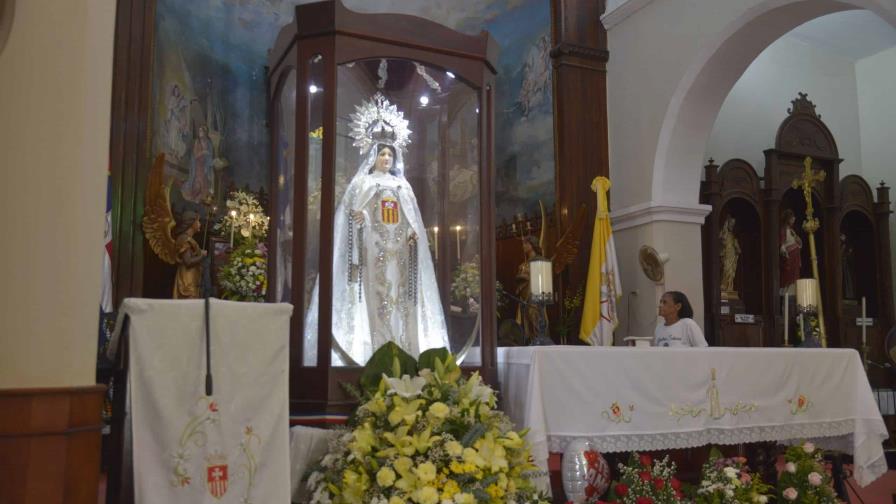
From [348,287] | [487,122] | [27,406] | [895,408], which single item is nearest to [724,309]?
[895,408]

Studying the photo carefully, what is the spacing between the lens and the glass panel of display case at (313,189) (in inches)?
194

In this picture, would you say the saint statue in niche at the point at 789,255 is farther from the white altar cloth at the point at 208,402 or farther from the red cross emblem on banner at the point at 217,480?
the red cross emblem on banner at the point at 217,480

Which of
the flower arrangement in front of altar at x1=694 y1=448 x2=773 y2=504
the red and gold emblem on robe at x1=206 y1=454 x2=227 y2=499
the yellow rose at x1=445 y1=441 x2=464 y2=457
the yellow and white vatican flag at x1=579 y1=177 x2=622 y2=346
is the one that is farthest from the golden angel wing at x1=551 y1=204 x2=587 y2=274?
the red and gold emblem on robe at x1=206 y1=454 x2=227 y2=499

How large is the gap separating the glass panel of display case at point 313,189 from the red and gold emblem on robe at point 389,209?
529 millimetres

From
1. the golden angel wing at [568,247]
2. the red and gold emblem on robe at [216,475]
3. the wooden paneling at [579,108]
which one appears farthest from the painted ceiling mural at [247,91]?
the red and gold emblem on robe at [216,475]

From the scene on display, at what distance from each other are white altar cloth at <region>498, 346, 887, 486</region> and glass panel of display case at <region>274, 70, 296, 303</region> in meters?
1.50

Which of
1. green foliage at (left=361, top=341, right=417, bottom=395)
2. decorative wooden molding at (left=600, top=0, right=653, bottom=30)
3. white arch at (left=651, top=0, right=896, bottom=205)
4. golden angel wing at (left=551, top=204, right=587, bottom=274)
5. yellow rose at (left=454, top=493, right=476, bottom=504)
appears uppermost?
decorative wooden molding at (left=600, top=0, right=653, bottom=30)

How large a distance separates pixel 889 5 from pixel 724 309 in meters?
4.30

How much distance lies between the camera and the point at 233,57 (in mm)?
9172

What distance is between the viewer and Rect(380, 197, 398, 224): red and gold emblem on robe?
5.46m

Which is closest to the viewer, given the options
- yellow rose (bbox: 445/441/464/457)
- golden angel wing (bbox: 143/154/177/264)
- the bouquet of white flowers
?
yellow rose (bbox: 445/441/464/457)

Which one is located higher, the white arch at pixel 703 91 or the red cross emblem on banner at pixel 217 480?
the white arch at pixel 703 91

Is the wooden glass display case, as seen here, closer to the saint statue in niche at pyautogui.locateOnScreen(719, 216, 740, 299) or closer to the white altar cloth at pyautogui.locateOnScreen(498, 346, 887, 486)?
the white altar cloth at pyautogui.locateOnScreen(498, 346, 887, 486)

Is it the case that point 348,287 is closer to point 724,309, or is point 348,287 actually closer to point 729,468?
point 729,468
